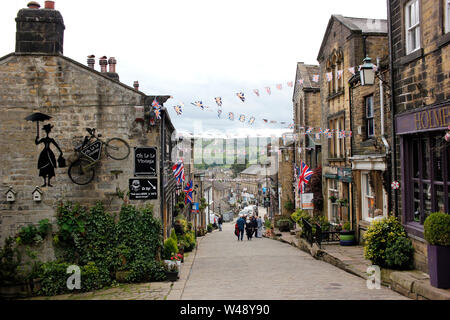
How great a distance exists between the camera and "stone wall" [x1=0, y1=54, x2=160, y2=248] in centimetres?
1101

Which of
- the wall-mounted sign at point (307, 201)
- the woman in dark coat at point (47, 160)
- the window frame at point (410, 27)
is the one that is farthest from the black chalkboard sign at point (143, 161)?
the wall-mounted sign at point (307, 201)

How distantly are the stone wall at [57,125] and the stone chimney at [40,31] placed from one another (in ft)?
0.86

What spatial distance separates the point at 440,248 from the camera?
7.21 m

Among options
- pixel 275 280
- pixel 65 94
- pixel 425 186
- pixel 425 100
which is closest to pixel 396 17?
pixel 425 100

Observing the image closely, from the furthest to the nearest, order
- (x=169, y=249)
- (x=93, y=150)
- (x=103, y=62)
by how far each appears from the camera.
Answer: (x=103, y=62) → (x=169, y=249) → (x=93, y=150)

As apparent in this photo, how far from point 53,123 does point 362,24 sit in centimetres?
1365

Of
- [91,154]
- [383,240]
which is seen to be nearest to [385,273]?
[383,240]

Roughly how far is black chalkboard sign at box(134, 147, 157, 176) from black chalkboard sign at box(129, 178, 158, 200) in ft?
0.73

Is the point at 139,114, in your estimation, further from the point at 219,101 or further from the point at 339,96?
the point at 339,96

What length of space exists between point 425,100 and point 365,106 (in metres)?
6.15

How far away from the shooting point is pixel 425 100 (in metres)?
8.82

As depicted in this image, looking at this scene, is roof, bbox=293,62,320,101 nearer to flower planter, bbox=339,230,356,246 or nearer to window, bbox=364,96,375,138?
window, bbox=364,96,375,138

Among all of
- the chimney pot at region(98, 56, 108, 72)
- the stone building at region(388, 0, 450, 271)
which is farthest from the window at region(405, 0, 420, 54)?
the chimney pot at region(98, 56, 108, 72)

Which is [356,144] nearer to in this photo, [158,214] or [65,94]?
[158,214]
